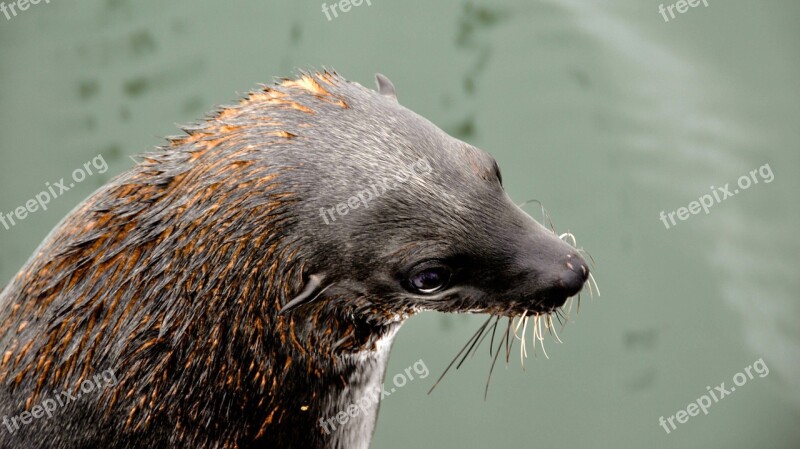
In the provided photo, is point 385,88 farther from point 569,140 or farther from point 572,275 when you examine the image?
point 569,140

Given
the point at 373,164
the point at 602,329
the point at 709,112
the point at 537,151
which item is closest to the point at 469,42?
the point at 537,151

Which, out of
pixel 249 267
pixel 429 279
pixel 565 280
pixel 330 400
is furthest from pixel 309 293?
pixel 565 280

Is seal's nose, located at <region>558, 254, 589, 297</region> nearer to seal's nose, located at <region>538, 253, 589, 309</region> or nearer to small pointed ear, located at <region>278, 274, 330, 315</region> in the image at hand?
seal's nose, located at <region>538, 253, 589, 309</region>

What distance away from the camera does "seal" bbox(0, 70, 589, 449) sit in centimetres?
333

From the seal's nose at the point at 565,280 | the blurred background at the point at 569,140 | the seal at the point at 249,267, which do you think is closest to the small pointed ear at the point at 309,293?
the seal at the point at 249,267

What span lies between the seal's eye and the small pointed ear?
34 cm

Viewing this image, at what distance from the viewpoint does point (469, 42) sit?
6.02 metres

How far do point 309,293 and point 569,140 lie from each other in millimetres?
2975

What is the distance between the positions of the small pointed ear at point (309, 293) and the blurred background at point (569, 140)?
7.15 feet

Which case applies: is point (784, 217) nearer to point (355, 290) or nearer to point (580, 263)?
point (580, 263)

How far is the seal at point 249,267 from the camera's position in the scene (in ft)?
10.9

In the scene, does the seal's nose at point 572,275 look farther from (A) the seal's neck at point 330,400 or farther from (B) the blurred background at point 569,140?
(B) the blurred background at point 569,140

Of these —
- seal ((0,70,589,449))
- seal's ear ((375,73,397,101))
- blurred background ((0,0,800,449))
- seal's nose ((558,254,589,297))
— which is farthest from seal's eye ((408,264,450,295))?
blurred background ((0,0,800,449))

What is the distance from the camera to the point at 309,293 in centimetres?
333
